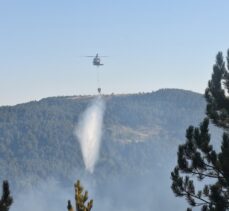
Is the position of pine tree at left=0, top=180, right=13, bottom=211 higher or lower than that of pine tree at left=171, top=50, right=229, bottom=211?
lower

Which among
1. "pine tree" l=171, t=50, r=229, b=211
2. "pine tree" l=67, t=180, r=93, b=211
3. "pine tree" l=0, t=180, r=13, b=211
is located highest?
"pine tree" l=171, t=50, r=229, b=211

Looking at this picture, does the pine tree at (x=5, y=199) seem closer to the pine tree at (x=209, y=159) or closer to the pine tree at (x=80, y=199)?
the pine tree at (x=80, y=199)

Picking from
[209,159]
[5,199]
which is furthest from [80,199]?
[209,159]

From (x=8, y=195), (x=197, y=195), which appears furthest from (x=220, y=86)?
(x=8, y=195)

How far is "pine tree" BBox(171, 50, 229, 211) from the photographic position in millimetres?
40344

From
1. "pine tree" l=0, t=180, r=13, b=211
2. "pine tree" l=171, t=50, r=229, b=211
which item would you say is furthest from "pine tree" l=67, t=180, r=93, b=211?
"pine tree" l=171, t=50, r=229, b=211

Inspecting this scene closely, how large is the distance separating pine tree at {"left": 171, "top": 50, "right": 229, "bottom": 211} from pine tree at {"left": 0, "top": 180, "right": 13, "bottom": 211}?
40.7 feet

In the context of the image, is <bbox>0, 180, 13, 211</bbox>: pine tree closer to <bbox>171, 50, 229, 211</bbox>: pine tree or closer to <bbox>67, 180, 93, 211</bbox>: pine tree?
<bbox>67, 180, 93, 211</bbox>: pine tree

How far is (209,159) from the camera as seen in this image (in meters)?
42.5

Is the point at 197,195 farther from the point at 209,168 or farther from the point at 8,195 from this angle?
the point at 8,195

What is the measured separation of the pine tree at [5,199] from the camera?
33031mm

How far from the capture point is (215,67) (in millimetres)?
45594

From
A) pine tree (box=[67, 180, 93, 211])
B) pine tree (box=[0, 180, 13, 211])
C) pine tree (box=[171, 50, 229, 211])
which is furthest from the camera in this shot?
pine tree (box=[171, 50, 229, 211])

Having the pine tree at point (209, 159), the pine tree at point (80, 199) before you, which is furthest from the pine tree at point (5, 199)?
the pine tree at point (209, 159)
